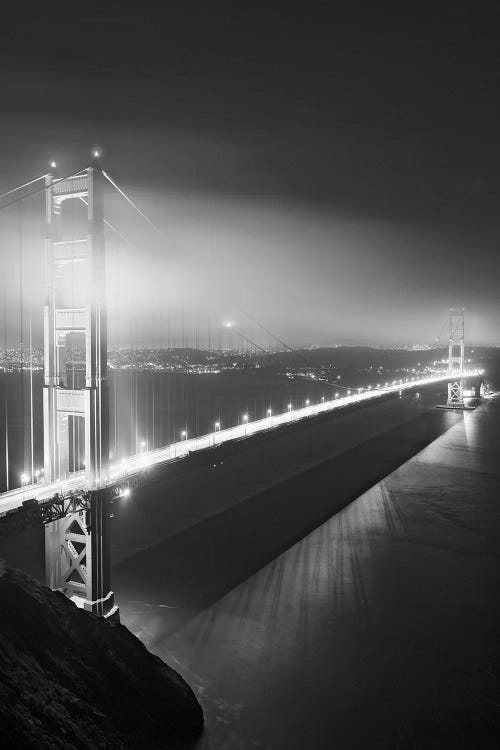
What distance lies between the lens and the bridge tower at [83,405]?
31.4 feet

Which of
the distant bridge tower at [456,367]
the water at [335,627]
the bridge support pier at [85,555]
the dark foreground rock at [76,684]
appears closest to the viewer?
the dark foreground rock at [76,684]

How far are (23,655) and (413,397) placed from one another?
67568 millimetres

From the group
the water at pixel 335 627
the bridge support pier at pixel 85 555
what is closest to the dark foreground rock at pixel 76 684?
the water at pixel 335 627

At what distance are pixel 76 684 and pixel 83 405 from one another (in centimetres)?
490

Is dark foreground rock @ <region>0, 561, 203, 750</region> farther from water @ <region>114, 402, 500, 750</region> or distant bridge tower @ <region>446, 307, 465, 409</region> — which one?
distant bridge tower @ <region>446, 307, 465, 409</region>

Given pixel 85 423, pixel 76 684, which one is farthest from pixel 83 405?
pixel 76 684

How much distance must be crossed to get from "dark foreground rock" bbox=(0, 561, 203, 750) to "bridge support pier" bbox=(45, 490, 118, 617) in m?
2.13

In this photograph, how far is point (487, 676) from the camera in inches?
345

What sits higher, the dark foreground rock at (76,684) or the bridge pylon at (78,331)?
the bridge pylon at (78,331)

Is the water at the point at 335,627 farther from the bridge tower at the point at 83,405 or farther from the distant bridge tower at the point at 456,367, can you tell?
the distant bridge tower at the point at 456,367

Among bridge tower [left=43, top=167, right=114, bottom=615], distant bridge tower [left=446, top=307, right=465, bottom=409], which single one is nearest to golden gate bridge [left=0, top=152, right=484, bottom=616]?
bridge tower [left=43, top=167, right=114, bottom=615]

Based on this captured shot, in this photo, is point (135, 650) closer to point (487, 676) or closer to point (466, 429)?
point (487, 676)

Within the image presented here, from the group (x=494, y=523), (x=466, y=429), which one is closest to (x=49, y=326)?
(x=494, y=523)

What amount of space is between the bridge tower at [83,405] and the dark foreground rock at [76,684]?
2.31m
